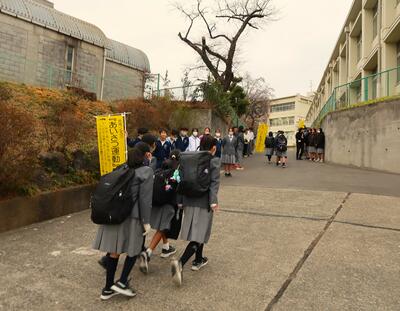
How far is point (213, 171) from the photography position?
3.86 metres

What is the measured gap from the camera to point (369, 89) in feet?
47.4

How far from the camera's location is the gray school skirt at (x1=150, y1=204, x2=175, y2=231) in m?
4.04

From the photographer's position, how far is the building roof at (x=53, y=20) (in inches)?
627

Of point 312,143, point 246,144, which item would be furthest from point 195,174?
point 246,144

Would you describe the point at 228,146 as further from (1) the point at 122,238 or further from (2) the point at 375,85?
(1) the point at 122,238

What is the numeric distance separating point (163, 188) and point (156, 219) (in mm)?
420

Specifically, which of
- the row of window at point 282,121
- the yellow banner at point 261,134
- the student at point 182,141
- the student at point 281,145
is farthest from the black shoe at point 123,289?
the row of window at point 282,121

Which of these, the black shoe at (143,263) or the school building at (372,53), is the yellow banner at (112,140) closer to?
the black shoe at (143,263)

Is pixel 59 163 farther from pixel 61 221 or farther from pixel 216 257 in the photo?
pixel 216 257

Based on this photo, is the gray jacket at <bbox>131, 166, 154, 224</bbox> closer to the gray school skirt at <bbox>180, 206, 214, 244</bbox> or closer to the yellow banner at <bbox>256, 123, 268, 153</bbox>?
the gray school skirt at <bbox>180, 206, 214, 244</bbox>

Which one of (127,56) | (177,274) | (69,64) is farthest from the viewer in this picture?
(127,56)

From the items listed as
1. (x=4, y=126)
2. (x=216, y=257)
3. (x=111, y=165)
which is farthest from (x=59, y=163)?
(x=216, y=257)

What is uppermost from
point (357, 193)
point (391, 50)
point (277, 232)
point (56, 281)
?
point (391, 50)

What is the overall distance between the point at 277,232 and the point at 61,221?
3961 mm
